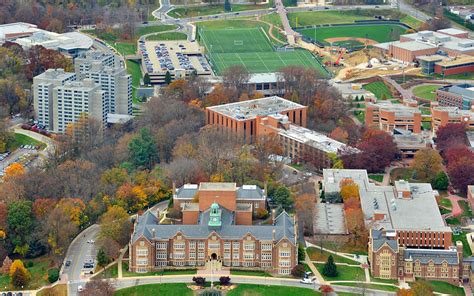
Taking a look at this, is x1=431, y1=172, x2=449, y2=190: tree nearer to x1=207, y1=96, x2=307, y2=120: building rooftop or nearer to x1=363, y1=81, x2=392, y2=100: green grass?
x1=207, y1=96, x2=307, y2=120: building rooftop

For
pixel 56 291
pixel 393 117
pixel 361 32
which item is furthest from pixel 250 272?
pixel 361 32

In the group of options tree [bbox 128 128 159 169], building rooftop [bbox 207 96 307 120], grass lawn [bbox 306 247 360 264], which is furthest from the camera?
building rooftop [bbox 207 96 307 120]

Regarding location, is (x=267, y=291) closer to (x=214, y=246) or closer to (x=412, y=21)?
(x=214, y=246)

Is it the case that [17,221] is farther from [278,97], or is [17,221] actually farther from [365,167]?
[278,97]

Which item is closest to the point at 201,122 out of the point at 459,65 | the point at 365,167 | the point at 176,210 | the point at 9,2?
the point at 365,167

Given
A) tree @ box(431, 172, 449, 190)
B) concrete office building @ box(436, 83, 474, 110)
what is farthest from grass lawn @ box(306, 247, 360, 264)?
concrete office building @ box(436, 83, 474, 110)

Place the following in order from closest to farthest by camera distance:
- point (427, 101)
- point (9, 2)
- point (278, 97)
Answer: point (278, 97) < point (427, 101) < point (9, 2)

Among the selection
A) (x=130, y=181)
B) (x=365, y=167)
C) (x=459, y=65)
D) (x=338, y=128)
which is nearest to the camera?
(x=130, y=181)
